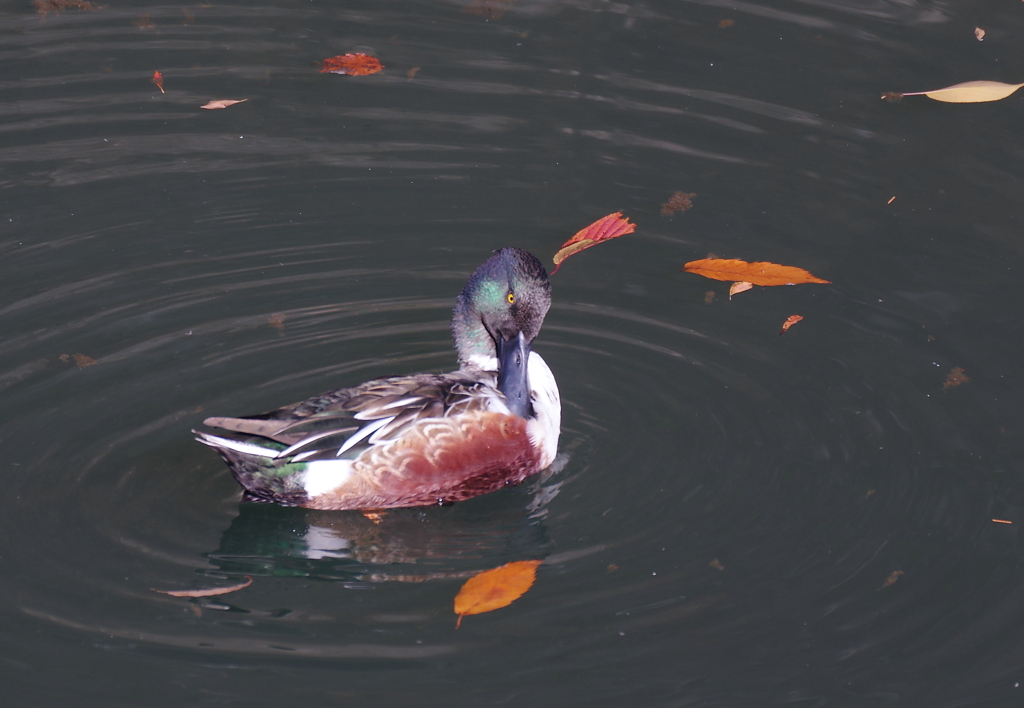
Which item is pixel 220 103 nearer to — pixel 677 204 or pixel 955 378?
pixel 677 204

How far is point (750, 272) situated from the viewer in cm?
634

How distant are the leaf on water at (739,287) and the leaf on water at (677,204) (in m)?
0.73

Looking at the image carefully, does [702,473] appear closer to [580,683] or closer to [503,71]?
[580,683]

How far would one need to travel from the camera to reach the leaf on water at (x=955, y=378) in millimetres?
5570

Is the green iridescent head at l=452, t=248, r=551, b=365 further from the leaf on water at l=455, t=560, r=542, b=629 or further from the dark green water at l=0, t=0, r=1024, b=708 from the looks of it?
the leaf on water at l=455, t=560, r=542, b=629

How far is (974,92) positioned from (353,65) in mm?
4141

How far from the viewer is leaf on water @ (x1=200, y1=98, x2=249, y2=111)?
7.64 meters

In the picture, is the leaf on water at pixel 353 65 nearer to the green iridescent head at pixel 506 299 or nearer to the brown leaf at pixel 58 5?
the brown leaf at pixel 58 5

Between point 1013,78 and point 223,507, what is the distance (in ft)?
19.4

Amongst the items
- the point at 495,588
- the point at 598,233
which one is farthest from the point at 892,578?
the point at 598,233

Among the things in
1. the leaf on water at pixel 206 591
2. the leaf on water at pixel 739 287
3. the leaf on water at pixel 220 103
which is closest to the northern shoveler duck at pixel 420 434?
the leaf on water at pixel 206 591

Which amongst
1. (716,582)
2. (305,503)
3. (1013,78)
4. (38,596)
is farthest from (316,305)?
(1013,78)

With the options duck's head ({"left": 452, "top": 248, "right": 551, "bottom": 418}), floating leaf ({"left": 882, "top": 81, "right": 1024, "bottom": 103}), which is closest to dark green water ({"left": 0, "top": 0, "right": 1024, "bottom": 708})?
floating leaf ({"left": 882, "top": 81, "right": 1024, "bottom": 103})

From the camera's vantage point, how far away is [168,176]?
279 inches
